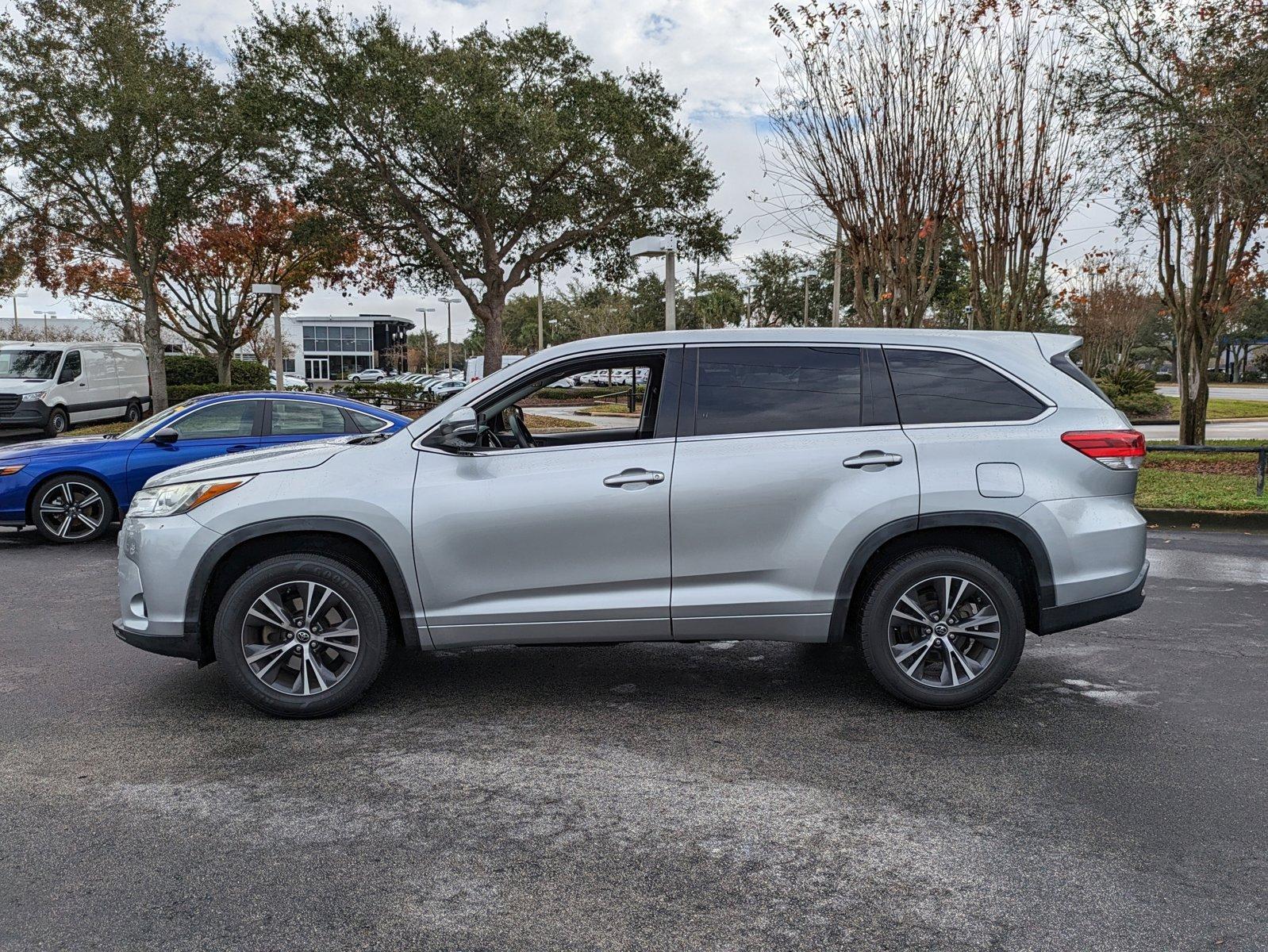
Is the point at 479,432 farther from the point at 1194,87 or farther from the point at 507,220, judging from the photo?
the point at 507,220

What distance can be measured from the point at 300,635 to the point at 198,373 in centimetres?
3375

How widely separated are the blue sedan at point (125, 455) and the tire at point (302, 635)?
5.19 meters

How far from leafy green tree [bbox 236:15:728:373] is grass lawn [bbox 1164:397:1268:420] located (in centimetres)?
1909

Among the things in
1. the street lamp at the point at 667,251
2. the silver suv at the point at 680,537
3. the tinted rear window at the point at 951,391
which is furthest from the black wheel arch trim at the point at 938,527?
the street lamp at the point at 667,251

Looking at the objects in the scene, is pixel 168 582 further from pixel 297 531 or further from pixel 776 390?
pixel 776 390

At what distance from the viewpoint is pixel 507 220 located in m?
27.5

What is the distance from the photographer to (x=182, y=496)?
4.73m

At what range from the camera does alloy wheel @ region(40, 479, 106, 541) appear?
9.67 metres

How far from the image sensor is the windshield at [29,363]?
73.0ft

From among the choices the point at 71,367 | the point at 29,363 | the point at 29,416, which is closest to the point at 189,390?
the point at 71,367

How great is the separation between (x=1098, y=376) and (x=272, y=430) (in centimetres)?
3610

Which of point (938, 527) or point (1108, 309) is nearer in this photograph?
point (938, 527)

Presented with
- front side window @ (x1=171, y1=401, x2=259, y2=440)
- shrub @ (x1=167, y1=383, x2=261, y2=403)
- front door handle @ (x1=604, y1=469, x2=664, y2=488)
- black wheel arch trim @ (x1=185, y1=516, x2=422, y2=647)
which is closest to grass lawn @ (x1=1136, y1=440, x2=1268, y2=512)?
front door handle @ (x1=604, y1=469, x2=664, y2=488)

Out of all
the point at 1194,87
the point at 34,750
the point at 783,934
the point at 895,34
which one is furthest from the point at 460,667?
the point at 1194,87
